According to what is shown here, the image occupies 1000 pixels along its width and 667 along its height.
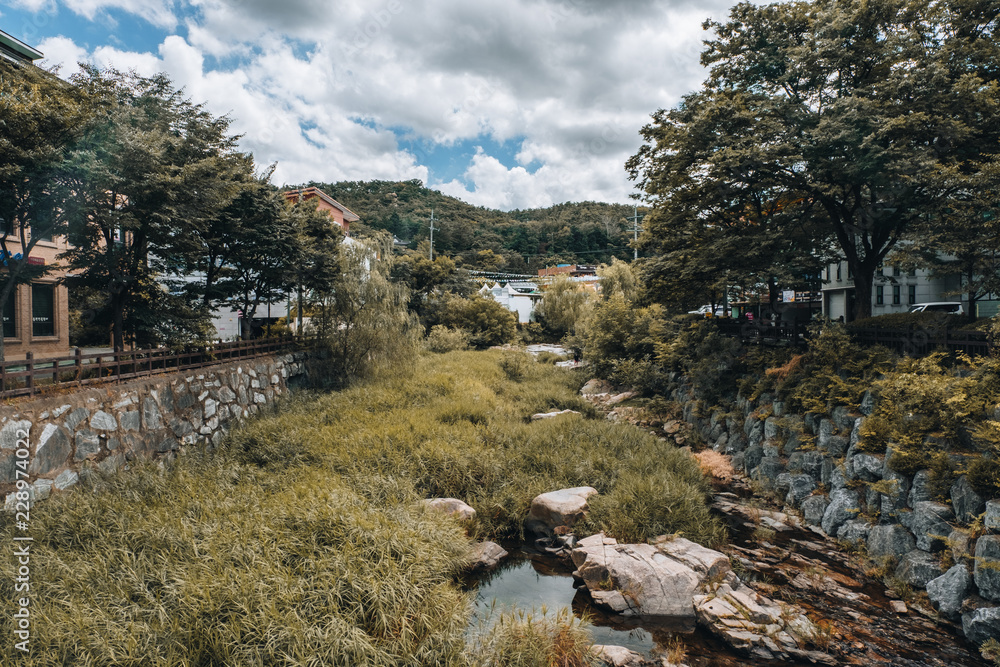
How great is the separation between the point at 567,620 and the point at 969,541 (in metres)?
4.87

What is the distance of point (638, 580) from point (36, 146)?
11.0m

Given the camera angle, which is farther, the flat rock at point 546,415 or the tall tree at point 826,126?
the flat rock at point 546,415

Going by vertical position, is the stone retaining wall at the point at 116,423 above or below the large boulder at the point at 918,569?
above

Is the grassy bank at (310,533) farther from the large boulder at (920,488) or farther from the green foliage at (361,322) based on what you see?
the green foliage at (361,322)

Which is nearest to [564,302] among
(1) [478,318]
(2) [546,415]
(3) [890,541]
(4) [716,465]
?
(1) [478,318]

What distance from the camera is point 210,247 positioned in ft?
42.7

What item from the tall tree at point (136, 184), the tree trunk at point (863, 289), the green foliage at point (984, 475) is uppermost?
the tall tree at point (136, 184)

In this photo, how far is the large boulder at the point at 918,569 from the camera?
6.20 m

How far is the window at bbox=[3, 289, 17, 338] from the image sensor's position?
14.7m

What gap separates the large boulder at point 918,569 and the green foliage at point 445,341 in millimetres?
22830

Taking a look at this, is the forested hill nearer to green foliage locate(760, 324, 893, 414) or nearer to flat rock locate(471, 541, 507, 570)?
green foliage locate(760, 324, 893, 414)

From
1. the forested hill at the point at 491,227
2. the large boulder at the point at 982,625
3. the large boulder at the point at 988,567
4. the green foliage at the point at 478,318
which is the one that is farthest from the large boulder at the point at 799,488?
the forested hill at the point at 491,227

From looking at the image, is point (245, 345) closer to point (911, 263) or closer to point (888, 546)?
point (888, 546)

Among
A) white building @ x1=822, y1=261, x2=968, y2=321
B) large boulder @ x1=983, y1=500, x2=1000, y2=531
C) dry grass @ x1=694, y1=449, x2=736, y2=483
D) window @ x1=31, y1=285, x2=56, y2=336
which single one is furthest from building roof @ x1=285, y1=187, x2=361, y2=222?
white building @ x1=822, y1=261, x2=968, y2=321
